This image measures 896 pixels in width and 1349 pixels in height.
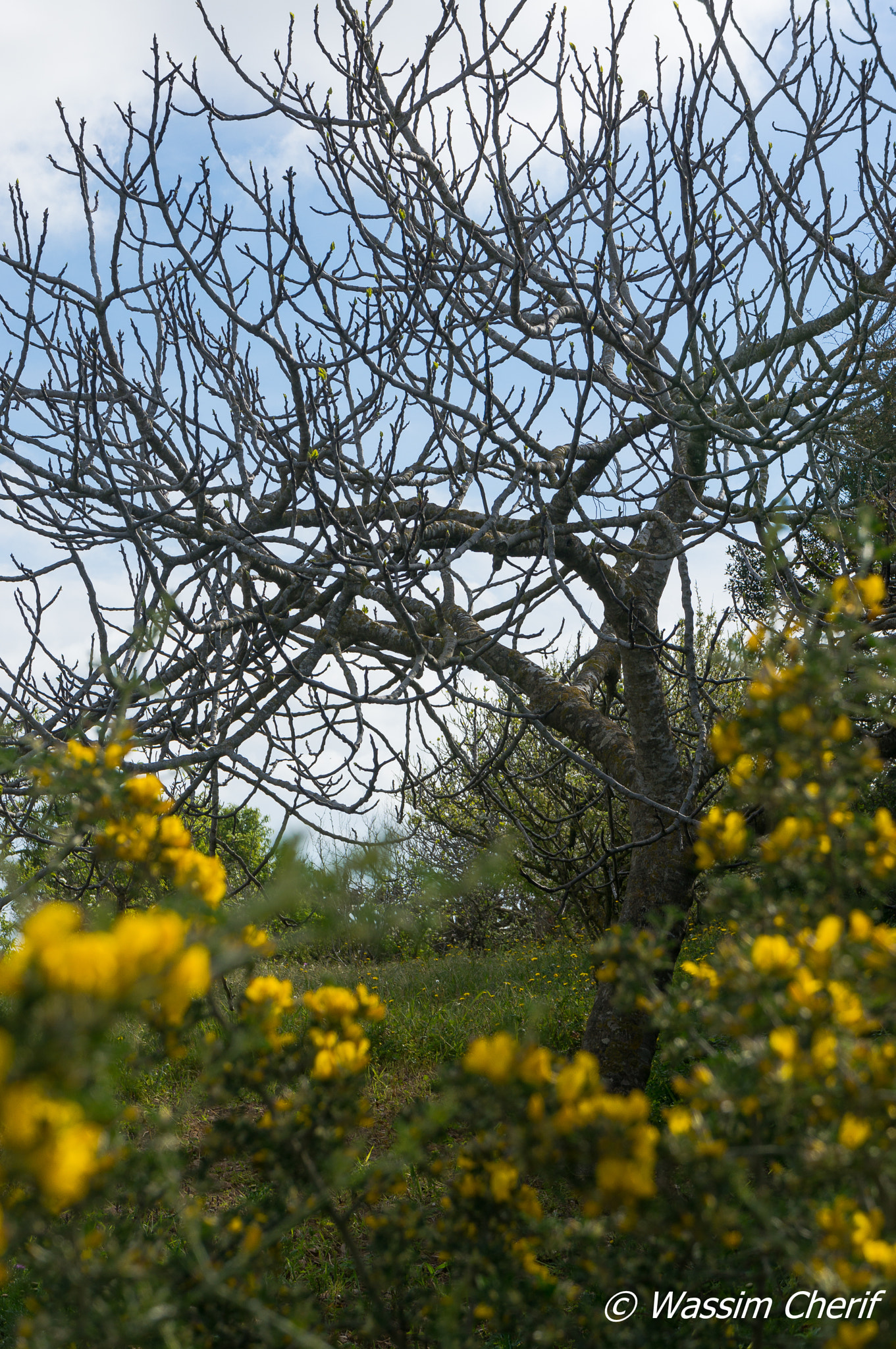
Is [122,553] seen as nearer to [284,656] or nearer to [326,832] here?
[284,656]

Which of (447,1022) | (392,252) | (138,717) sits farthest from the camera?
(447,1022)

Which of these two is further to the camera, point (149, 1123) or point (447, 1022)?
point (447, 1022)

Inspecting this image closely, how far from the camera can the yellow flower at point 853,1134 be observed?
906 mm

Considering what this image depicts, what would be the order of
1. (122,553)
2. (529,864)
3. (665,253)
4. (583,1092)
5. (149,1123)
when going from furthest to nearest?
(529,864)
(122,553)
(665,253)
(149,1123)
(583,1092)

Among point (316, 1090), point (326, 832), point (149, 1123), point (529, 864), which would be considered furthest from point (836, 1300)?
point (529, 864)

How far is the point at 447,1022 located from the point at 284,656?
3.94 metres

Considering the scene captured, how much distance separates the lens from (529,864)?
7.52m

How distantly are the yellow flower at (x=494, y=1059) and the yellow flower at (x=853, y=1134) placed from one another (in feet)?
1.27

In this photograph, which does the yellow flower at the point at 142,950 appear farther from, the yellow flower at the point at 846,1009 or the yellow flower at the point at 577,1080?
the yellow flower at the point at 846,1009

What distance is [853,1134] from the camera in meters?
0.91

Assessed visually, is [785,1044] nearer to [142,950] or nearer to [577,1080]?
[577,1080]

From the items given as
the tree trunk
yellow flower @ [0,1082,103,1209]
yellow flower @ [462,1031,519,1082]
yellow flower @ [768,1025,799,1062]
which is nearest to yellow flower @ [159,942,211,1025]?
yellow flower @ [0,1082,103,1209]

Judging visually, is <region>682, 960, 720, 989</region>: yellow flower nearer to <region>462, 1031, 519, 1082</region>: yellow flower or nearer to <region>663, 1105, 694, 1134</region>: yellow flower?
<region>663, 1105, 694, 1134</region>: yellow flower

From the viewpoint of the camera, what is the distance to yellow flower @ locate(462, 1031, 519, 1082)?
0.92 meters
